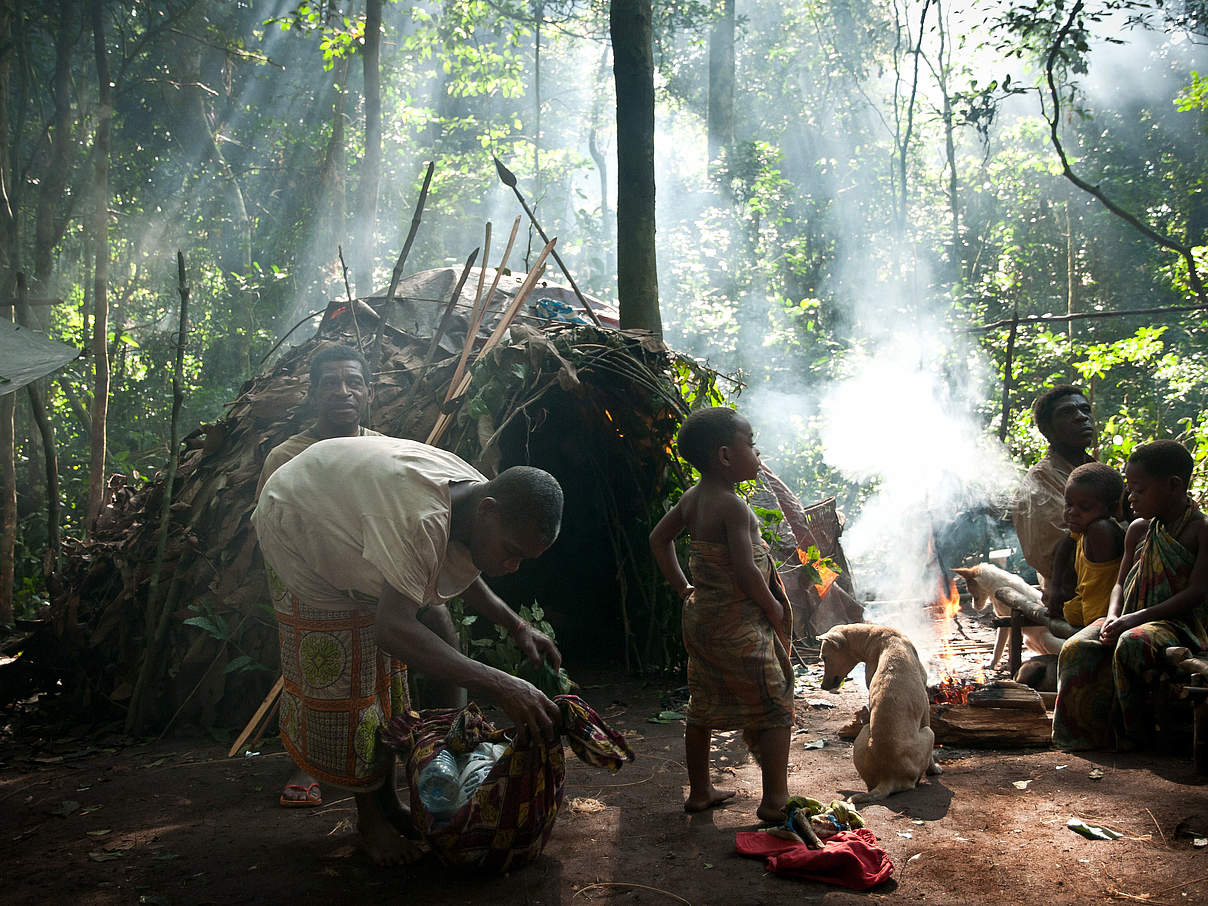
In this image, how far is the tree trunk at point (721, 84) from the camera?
68.4 feet

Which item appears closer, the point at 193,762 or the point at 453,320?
the point at 193,762

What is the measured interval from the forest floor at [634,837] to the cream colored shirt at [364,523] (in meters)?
0.97

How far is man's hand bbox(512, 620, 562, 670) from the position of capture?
2904mm

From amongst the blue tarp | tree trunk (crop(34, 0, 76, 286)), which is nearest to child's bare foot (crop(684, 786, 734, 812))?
the blue tarp

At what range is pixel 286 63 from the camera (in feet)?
67.5

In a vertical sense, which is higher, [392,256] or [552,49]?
[552,49]

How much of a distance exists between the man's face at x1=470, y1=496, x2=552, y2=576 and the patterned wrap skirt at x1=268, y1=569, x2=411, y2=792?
0.50 meters

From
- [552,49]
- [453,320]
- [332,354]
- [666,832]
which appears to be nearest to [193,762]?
[332,354]

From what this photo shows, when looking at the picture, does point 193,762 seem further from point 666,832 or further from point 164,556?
point 666,832

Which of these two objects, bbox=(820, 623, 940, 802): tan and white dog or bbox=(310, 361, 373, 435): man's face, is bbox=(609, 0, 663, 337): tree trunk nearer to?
bbox=(310, 361, 373, 435): man's face

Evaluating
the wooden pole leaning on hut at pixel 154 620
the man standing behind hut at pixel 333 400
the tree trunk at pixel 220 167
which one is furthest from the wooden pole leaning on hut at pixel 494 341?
the tree trunk at pixel 220 167

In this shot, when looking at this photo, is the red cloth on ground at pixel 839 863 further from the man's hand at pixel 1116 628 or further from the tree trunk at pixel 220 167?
the tree trunk at pixel 220 167

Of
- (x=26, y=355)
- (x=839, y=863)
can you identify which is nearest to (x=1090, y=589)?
(x=839, y=863)

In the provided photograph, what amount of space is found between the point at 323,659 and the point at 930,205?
29.5 meters
